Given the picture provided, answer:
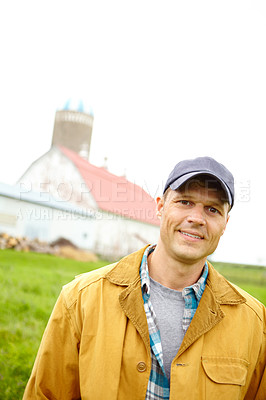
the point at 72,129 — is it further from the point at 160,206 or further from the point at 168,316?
the point at 168,316

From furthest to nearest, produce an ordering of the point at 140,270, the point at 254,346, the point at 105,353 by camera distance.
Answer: the point at 140,270 → the point at 254,346 → the point at 105,353

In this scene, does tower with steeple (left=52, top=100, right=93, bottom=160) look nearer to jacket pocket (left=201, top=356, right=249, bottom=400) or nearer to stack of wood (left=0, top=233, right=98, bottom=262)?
stack of wood (left=0, top=233, right=98, bottom=262)

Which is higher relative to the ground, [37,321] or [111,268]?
[111,268]

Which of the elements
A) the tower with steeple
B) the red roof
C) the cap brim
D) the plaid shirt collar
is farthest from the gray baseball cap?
the tower with steeple

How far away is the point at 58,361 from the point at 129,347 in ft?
1.04

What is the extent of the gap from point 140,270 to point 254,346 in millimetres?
573

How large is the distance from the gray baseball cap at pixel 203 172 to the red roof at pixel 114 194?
394 cm

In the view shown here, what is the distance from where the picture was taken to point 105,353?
147 cm

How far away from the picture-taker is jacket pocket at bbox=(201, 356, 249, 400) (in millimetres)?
1486

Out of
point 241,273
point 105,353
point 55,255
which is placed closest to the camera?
point 105,353

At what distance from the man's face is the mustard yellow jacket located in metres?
0.20

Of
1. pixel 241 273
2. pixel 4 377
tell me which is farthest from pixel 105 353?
pixel 241 273

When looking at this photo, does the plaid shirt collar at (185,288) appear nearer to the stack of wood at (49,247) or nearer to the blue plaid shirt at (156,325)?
the blue plaid shirt at (156,325)

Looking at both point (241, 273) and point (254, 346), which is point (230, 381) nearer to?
point (254, 346)
